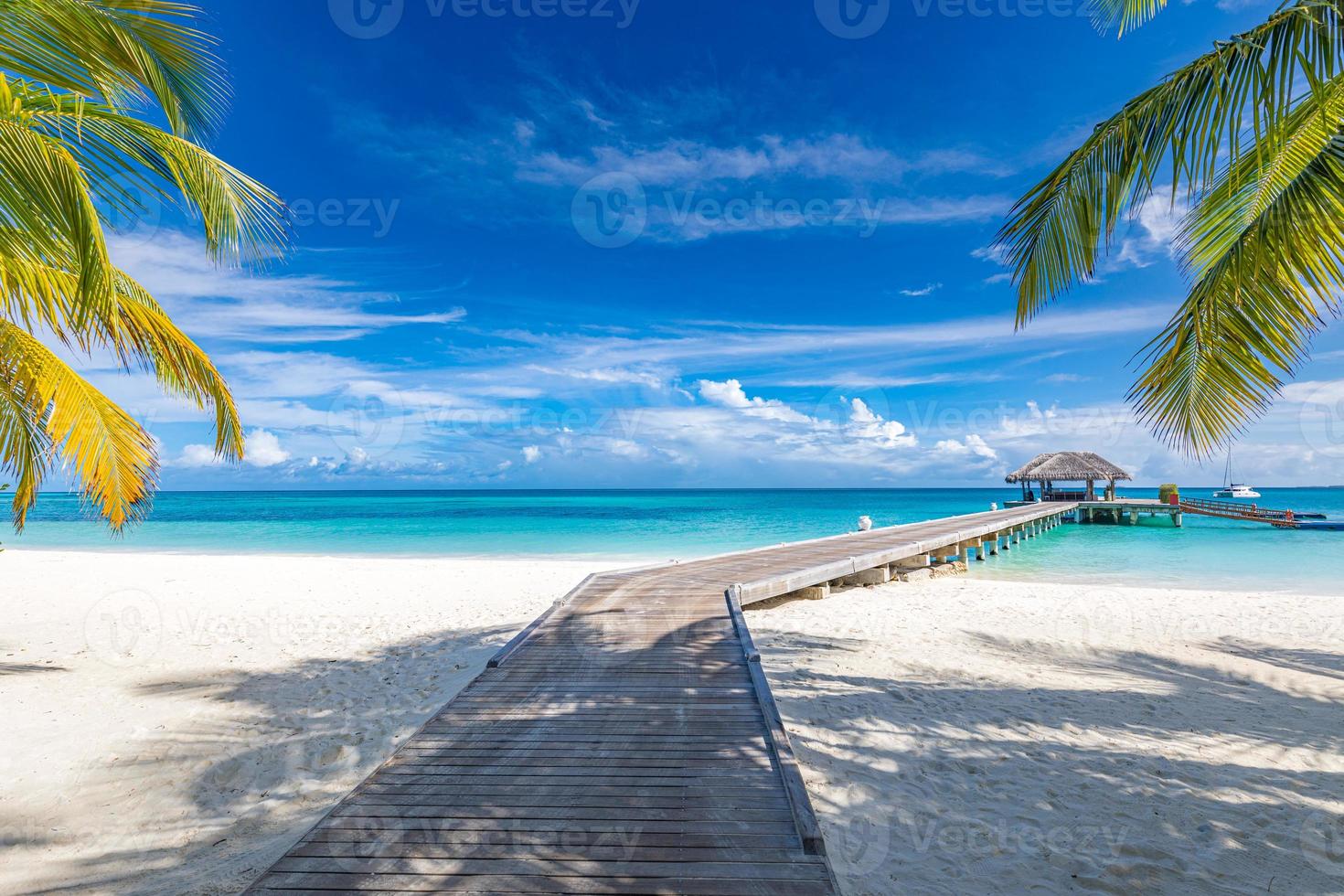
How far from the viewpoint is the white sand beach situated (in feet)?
12.3

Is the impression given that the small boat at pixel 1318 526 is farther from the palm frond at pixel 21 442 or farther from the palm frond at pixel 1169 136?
the palm frond at pixel 21 442

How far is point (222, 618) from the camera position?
10617 mm

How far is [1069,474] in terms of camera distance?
38.8 m

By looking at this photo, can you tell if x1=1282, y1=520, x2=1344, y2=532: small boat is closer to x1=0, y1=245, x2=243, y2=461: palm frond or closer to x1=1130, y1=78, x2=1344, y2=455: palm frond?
x1=1130, y1=78, x2=1344, y2=455: palm frond

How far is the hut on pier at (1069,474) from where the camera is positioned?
38.5m

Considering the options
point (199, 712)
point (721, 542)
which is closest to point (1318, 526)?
point (721, 542)

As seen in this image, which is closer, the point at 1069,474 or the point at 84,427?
the point at 84,427

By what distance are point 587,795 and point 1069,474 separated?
4312 centimetres

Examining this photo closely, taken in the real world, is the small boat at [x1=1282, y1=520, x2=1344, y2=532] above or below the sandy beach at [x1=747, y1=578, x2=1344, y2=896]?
below

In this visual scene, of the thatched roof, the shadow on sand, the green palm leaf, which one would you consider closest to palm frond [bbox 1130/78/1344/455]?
the green palm leaf

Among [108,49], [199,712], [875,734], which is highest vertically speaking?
[108,49]

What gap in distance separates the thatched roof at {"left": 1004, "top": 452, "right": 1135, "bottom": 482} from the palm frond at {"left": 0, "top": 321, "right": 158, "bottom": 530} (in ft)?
142

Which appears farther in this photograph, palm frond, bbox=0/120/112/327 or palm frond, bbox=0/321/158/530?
palm frond, bbox=0/321/158/530

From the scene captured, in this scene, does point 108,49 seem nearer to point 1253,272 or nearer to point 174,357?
point 174,357
